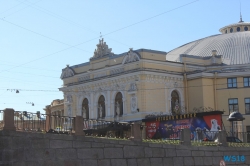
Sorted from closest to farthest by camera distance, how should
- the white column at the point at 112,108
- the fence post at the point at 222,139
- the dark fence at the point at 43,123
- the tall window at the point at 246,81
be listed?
the dark fence at the point at 43,123 → the fence post at the point at 222,139 → the tall window at the point at 246,81 → the white column at the point at 112,108

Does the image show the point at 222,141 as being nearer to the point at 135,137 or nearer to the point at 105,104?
the point at 135,137

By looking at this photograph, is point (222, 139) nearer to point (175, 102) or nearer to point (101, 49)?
point (175, 102)

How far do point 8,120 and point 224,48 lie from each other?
114 ft

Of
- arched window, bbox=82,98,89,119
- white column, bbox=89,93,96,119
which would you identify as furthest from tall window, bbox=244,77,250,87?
arched window, bbox=82,98,89,119

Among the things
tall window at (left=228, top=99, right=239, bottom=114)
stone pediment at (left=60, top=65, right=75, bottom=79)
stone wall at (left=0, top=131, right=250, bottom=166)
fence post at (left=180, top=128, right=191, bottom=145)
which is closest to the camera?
stone wall at (left=0, top=131, right=250, bottom=166)

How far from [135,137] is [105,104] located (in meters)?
23.6

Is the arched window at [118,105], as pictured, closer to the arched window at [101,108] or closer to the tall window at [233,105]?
the arched window at [101,108]

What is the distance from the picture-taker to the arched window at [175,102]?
44.0m

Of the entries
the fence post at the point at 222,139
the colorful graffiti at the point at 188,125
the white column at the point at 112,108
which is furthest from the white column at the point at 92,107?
the fence post at the point at 222,139

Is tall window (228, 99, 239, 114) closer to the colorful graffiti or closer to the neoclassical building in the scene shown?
the neoclassical building

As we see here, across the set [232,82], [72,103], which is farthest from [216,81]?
[72,103]

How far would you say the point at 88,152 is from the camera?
20.5 metres

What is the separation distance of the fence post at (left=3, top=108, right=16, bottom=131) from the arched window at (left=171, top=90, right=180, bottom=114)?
26450mm

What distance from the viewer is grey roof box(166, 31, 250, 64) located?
156 ft
